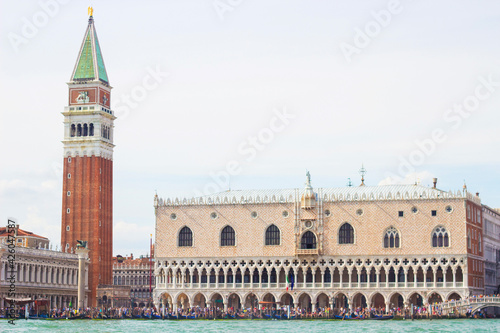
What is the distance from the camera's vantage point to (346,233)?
93.8 metres

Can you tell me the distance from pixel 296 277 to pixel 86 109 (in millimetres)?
36091

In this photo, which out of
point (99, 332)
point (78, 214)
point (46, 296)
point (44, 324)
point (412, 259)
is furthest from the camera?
point (78, 214)

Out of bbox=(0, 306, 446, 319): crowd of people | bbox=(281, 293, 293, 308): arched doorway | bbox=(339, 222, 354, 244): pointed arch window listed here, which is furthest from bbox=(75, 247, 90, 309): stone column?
bbox=(339, 222, 354, 244): pointed arch window

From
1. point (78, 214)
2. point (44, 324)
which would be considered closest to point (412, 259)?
point (44, 324)

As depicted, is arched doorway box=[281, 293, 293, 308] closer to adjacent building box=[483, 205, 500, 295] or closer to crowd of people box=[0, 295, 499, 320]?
crowd of people box=[0, 295, 499, 320]

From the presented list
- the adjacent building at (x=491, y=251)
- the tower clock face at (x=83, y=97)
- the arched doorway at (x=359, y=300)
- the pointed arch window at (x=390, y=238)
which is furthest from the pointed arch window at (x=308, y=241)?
the tower clock face at (x=83, y=97)

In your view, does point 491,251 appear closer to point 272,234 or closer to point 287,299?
point 287,299

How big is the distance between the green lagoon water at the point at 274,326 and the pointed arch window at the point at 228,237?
11831 mm

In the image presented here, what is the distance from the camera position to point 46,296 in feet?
342

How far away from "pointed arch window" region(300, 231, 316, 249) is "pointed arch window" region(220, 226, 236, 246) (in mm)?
6769

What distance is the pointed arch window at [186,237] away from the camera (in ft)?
322

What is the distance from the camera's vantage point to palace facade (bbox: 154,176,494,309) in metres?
91.1

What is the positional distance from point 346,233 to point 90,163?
34.6 metres

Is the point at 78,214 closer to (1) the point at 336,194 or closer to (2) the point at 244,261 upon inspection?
(2) the point at 244,261
